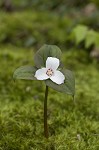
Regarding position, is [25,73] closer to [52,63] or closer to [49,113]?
[52,63]

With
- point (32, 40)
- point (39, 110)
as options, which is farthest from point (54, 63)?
point (32, 40)

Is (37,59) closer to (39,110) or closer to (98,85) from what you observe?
(39,110)

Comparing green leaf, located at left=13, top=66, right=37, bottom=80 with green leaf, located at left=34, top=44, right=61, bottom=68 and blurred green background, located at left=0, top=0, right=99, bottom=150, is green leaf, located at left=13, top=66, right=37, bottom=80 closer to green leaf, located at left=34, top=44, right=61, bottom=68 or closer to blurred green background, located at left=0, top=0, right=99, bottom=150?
green leaf, located at left=34, top=44, right=61, bottom=68

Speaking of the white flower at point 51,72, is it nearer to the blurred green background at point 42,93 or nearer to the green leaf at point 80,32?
the blurred green background at point 42,93

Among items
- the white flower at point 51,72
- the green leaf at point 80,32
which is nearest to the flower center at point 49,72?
the white flower at point 51,72

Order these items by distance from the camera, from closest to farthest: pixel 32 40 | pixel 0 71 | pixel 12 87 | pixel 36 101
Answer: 1. pixel 36 101
2. pixel 12 87
3. pixel 0 71
4. pixel 32 40

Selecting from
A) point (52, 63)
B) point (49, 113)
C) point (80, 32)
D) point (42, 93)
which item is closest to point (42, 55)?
point (52, 63)
